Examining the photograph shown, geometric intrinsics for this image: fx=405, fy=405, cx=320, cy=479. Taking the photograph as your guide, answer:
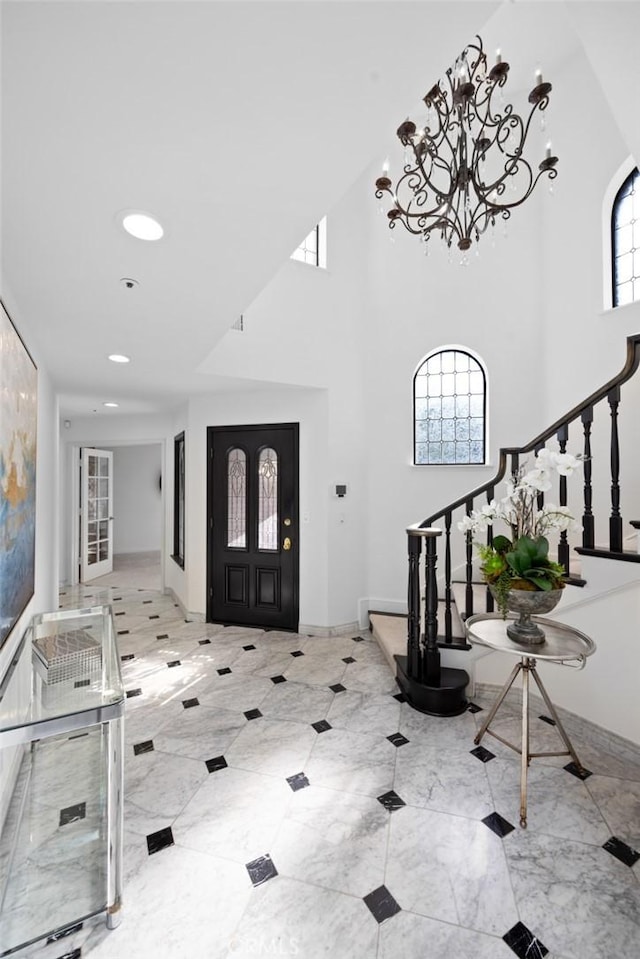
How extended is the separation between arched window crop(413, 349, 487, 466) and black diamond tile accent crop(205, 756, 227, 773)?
333 cm

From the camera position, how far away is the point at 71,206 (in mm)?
1404

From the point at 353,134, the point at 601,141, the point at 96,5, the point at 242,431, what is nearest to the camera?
the point at 96,5

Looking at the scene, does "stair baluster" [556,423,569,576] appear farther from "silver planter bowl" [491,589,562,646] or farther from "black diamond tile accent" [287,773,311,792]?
"black diamond tile accent" [287,773,311,792]

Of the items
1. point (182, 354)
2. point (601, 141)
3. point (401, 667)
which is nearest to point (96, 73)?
point (182, 354)

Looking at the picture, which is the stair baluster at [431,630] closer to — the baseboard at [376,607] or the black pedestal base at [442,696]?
the black pedestal base at [442,696]

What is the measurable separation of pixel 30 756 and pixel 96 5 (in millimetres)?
3280

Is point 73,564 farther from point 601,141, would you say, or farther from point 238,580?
point 601,141

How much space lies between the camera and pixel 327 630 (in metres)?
4.28

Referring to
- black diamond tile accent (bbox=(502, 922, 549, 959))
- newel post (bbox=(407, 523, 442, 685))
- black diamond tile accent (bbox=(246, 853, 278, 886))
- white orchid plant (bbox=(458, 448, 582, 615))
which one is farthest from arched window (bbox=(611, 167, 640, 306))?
black diamond tile accent (bbox=(246, 853, 278, 886))

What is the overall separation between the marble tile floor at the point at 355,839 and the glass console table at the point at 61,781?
0.07 metres

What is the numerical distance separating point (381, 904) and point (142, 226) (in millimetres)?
2718

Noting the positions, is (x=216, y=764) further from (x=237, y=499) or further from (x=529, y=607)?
(x=237, y=499)

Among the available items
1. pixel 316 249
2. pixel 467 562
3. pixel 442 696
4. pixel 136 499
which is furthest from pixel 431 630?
pixel 136 499

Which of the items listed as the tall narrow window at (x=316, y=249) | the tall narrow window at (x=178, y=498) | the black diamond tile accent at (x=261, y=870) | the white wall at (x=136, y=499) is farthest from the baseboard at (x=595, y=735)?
the white wall at (x=136, y=499)
